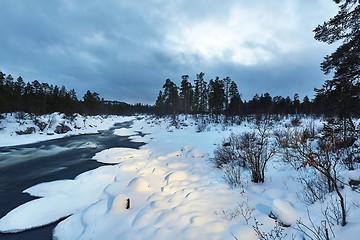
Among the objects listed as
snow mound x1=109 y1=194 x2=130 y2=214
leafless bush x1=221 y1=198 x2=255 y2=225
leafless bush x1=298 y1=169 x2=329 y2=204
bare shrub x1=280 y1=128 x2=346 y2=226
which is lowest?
snow mound x1=109 y1=194 x2=130 y2=214

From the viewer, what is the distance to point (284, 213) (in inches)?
171

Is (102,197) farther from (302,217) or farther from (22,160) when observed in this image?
(22,160)

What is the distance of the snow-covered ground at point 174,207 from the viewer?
14.1 ft

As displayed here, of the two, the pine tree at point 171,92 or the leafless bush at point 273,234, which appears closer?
the leafless bush at point 273,234

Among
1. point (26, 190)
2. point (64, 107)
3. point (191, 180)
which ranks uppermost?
point (64, 107)

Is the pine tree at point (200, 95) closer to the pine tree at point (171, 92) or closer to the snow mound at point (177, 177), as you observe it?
the pine tree at point (171, 92)

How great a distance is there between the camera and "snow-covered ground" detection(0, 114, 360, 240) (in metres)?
4.30

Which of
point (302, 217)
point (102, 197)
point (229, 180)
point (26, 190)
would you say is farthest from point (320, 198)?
point (26, 190)

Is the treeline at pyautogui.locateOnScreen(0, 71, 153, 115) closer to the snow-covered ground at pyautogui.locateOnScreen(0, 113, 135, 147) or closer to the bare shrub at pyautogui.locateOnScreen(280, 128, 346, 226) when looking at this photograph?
the snow-covered ground at pyautogui.locateOnScreen(0, 113, 135, 147)

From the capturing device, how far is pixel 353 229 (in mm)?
3377

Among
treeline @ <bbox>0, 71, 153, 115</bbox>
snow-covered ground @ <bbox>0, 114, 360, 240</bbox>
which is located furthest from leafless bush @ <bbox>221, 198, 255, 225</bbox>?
treeline @ <bbox>0, 71, 153, 115</bbox>

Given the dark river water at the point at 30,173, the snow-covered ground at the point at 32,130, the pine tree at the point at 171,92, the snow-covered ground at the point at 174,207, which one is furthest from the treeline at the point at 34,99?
the snow-covered ground at the point at 174,207

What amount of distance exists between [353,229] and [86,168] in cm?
1198

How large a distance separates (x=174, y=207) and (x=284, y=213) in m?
2.86
